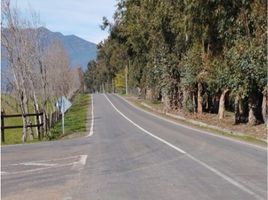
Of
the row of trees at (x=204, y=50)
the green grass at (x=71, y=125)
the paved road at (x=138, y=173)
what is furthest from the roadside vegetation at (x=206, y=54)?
the paved road at (x=138, y=173)

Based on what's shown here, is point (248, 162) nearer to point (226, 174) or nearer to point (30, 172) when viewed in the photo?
point (226, 174)

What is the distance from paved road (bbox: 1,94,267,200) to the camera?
9789 millimetres

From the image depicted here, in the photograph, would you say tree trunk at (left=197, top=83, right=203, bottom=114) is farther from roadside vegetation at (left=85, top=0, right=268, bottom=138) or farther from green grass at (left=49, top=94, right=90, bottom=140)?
green grass at (left=49, top=94, right=90, bottom=140)

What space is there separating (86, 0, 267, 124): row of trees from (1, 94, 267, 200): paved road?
30.9 ft

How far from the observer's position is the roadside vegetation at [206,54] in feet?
90.6

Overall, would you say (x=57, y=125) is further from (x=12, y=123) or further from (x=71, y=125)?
(x=12, y=123)

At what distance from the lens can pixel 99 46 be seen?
12900 cm

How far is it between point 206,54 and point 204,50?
4.30 ft

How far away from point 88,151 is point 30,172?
5.02 m

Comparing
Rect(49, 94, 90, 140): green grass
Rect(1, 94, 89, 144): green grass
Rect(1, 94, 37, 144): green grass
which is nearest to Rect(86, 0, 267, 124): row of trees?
Rect(49, 94, 90, 140): green grass

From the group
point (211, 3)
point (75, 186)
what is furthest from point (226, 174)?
point (211, 3)

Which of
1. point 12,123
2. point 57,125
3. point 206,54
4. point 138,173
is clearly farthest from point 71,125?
point 138,173

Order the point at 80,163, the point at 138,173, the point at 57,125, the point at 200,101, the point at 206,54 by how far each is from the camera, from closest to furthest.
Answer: the point at 138,173
the point at 80,163
the point at 206,54
the point at 57,125
the point at 200,101

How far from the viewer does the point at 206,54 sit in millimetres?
38312
